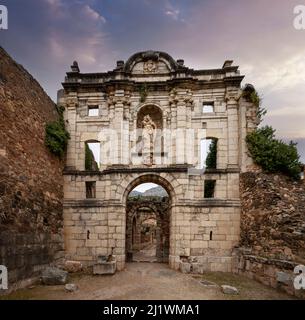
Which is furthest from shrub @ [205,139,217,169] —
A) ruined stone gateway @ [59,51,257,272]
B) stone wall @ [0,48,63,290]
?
stone wall @ [0,48,63,290]

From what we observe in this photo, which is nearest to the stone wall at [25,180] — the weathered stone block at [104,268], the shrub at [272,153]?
the weathered stone block at [104,268]

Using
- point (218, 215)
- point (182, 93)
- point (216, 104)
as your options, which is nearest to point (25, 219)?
point (218, 215)

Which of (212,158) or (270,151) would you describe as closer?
(270,151)

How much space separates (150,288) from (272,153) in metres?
7.68

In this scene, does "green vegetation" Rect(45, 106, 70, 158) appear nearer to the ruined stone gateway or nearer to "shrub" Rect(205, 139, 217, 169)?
the ruined stone gateway

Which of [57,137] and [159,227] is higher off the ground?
[57,137]

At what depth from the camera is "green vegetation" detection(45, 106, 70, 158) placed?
1084cm

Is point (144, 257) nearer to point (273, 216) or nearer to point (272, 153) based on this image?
point (273, 216)

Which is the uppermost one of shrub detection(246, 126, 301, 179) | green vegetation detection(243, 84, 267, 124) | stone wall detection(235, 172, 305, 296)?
green vegetation detection(243, 84, 267, 124)

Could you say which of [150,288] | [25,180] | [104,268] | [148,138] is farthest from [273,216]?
[25,180]

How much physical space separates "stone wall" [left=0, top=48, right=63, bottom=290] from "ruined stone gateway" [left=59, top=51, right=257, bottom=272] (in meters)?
1.55

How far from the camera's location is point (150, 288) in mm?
7977

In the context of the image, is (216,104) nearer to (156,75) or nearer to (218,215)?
(156,75)

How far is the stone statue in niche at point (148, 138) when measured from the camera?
12042 millimetres
